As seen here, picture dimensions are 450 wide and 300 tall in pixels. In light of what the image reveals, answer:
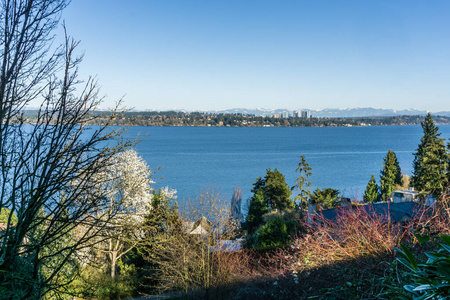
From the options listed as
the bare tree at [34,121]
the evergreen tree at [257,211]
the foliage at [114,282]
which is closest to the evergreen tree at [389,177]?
the evergreen tree at [257,211]

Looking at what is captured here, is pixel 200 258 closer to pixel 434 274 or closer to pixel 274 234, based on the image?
pixel 274 234

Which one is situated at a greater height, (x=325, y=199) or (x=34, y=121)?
(x=34, y=121)

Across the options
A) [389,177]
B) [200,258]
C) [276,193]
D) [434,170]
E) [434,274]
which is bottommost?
[276,193]

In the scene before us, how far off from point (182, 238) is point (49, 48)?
744 cm

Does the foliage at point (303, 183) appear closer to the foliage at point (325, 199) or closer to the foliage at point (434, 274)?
the foliage at point (325, 199)

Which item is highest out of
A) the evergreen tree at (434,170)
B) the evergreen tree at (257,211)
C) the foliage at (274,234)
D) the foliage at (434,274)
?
the foliage at (434,274)

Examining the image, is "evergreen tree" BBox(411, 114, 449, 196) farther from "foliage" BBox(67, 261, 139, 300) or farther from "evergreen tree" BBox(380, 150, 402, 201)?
"foliage" BBox(67, 261, 139, 300)

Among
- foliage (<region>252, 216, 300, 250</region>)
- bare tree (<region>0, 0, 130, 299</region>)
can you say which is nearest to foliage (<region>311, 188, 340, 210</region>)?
foliage (<region>252, 216, 300, 250</region>)

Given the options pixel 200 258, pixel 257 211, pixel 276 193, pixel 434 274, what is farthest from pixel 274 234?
pixel 434 274

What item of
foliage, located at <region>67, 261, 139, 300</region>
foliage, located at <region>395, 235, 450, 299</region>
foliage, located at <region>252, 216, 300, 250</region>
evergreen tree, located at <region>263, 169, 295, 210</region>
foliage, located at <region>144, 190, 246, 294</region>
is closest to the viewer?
foliage, located at <region>395, 235, 450, 299</region>

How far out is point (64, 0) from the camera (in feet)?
18.1

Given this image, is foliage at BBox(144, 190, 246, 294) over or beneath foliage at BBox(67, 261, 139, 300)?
over

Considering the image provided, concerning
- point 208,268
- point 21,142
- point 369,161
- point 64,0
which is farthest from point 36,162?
point 369,161

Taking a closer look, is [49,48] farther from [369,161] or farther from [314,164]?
[369,161]
